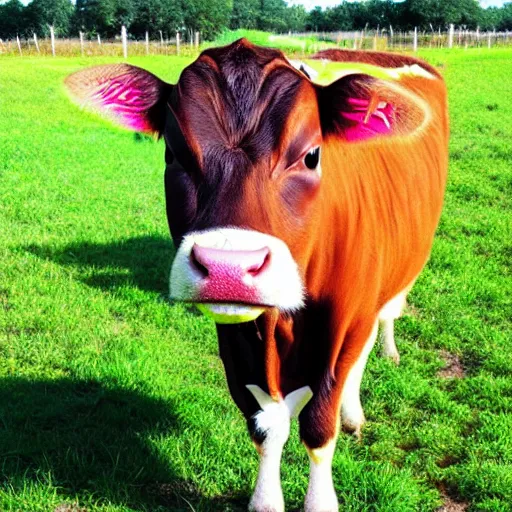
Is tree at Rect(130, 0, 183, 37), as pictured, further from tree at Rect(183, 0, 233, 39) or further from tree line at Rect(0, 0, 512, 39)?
tree at Rect(183, 0, 233, 39)

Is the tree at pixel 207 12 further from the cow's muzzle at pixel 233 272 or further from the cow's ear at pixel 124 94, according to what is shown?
the cow's muzzle at pixel 233 272

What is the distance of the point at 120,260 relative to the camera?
6.29 meters

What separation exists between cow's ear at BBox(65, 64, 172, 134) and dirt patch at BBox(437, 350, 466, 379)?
2705 millimetres

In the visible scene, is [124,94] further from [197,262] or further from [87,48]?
[87,48]

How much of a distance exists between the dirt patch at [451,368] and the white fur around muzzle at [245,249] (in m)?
2.75

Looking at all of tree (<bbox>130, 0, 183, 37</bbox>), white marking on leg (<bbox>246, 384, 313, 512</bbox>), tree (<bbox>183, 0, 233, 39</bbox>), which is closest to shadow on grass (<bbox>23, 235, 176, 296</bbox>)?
white marking on leg (<bbox>246, 384, 313, 512</bbox>)

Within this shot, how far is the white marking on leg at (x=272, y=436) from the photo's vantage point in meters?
2.87

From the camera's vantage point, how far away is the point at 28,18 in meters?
91.6

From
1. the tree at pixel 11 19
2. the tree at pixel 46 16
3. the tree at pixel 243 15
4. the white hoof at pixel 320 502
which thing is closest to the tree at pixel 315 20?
the tree at pixel 243 15

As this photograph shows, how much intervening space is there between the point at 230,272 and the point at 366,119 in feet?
2.65

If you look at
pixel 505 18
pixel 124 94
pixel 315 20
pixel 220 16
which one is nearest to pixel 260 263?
pixel 124 94

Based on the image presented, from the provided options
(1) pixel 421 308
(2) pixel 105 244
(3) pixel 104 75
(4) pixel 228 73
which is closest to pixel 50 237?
(2) pixel 105 244

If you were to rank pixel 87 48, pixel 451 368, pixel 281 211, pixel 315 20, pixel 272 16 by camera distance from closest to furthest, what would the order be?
1. pixel 281 211
2. pixel 451 368
3. pixel 87 48
4. pixel 272 16
5. pixel 315 20

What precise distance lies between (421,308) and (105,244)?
300cm
